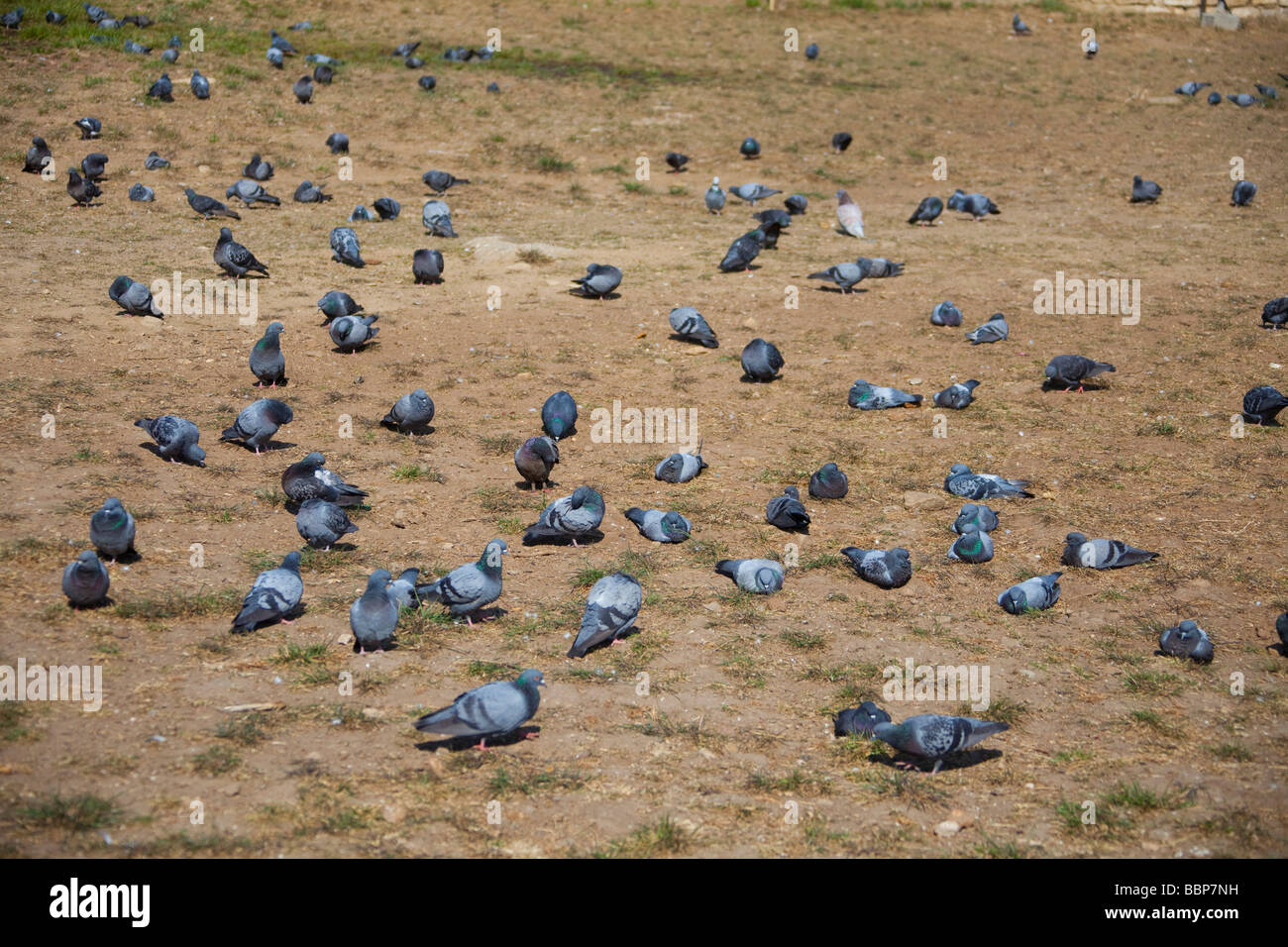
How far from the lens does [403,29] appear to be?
24766 millimetres

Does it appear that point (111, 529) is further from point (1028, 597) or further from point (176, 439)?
point (1028, 597)

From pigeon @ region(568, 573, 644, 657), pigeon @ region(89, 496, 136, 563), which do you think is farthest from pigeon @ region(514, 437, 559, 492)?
pigeon @ region(89, 496, 136, 563)

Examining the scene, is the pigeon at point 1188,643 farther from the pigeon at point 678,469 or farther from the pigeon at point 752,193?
the pigeon at point 752,193

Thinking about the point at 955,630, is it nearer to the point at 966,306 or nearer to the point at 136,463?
the point at 136,463

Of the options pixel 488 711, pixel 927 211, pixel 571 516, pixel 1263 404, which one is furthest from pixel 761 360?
pixel 927 211

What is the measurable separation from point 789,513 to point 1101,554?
2346mm

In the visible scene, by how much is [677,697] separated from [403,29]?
22.5 m

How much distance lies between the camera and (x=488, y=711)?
A: 18.4ft

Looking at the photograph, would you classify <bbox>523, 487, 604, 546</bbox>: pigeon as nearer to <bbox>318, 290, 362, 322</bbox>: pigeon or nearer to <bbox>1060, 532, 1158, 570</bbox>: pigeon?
<bbox>1060, 532, 1158, 570</bbox>: pigeon

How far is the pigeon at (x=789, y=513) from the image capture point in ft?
27.8

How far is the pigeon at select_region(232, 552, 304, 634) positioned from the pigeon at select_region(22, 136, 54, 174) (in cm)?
1322

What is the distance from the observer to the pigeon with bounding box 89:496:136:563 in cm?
694

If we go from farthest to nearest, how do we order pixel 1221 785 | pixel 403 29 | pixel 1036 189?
1. pixel 403 29
2. pixel 1036 189
3. pixel 1221 785
